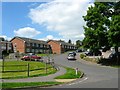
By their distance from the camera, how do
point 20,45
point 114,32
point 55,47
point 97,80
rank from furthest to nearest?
1. point 55,47
2. point 20,45
3. point 114,32
4. point 97,80

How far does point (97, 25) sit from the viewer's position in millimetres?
51656

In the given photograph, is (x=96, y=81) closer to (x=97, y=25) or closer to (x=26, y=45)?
(x=97, y=25)

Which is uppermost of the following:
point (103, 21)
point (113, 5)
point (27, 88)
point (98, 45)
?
point (113, 5)

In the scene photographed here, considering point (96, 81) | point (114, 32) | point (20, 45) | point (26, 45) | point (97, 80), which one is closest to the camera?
→ point (96, 81)

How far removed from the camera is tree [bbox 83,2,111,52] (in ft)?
166

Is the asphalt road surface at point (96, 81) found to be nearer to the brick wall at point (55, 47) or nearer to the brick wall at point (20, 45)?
the brick wall at point (20, 45)

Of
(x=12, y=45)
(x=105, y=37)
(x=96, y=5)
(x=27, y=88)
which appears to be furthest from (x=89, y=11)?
(x=12, y=45)

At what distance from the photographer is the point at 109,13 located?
177 feet

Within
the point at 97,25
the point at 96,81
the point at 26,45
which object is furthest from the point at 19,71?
the point at 26,45

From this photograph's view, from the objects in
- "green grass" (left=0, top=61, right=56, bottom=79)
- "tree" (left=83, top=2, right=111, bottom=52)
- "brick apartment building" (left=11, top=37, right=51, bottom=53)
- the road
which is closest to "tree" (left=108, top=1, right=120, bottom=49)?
"tree" (left=83, top=2, right=111, bottom=52)

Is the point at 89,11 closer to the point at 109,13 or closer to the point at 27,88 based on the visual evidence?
the point at 109,13

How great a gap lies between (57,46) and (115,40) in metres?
68.8

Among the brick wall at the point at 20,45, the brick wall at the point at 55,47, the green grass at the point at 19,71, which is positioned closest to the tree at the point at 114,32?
the green grass at the point at 19,71

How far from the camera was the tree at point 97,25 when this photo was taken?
50531 mm
